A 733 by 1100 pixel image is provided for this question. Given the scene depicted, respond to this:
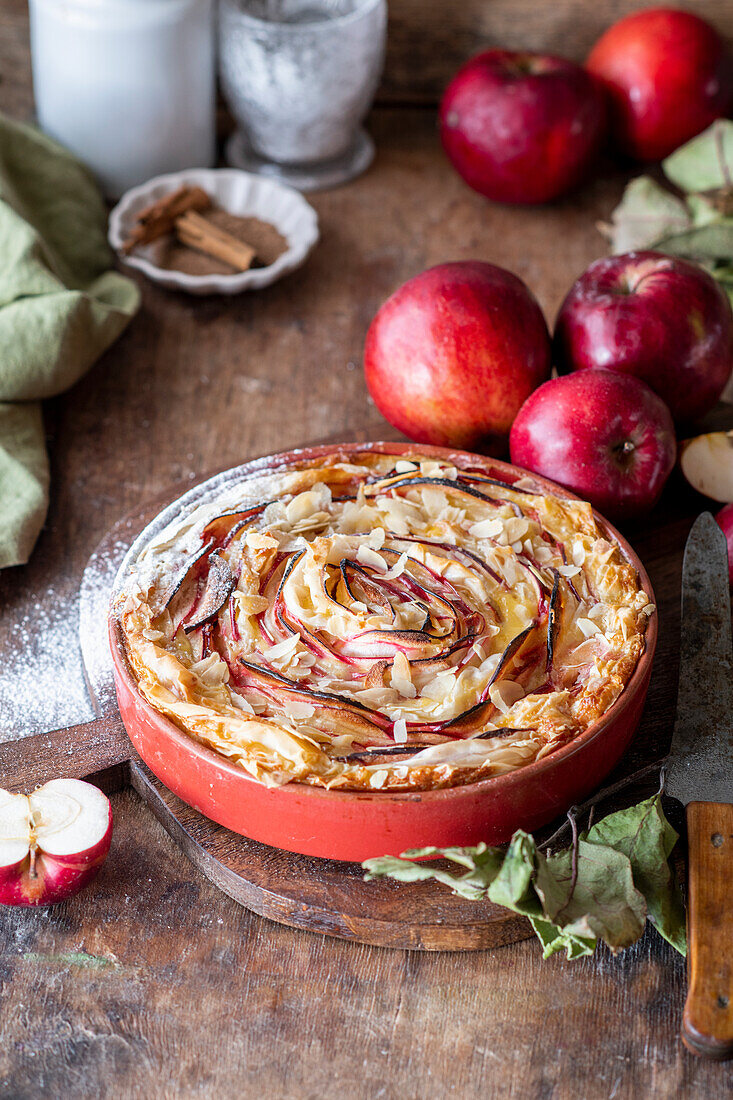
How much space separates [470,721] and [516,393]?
50 centimetres

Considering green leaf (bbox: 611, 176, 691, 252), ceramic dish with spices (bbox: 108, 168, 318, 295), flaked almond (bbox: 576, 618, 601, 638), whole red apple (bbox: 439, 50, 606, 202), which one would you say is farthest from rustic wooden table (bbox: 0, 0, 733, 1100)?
whole red apple (bbox: 439, 50, 606, 202)

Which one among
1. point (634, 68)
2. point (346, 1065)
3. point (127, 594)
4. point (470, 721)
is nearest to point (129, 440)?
point (127, 594)

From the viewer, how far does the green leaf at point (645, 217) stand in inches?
70.5

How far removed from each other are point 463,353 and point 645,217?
0.77 m

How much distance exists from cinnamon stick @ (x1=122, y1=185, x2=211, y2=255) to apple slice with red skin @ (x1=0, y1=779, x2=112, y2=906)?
103 centimetres

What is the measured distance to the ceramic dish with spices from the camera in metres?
1.66

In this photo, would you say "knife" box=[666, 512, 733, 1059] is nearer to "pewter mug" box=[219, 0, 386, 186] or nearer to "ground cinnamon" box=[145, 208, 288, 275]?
"ground cinnamon" box=[145, 208, 288, 275]

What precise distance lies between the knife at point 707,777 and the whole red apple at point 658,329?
22 cm

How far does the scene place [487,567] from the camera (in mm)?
995

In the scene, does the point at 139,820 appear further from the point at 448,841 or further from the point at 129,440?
the point at 129,440

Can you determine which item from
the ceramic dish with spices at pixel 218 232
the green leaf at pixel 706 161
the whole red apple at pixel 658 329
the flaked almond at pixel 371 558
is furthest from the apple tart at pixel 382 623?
the green leaf at pixel 706 161

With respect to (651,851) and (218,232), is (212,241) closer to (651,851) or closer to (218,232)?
(218,232)

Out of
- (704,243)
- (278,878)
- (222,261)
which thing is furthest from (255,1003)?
(704,243)

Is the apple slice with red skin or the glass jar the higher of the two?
the glass jar
